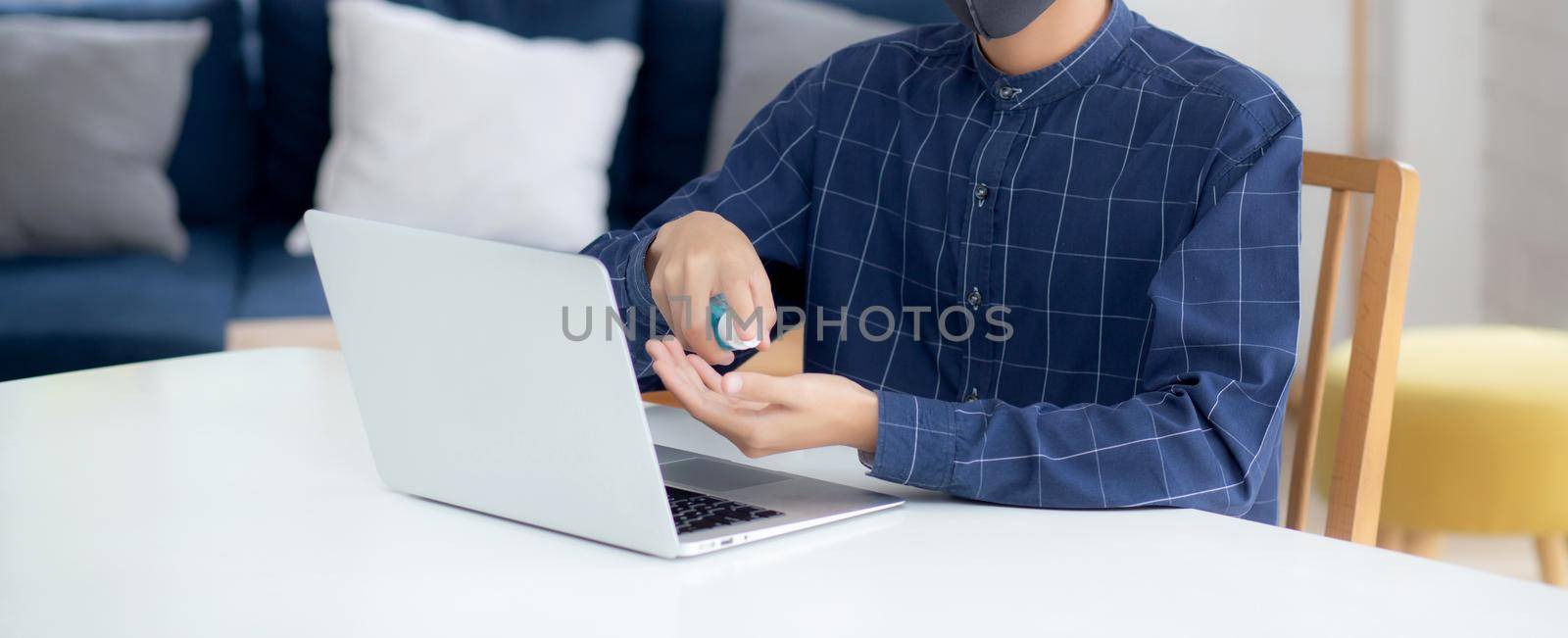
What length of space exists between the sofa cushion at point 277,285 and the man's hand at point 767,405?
1.48 m

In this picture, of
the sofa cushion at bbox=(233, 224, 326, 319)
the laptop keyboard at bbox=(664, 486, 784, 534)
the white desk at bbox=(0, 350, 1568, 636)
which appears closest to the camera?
the white desk at bbox=(0, 350, 1568, 636)

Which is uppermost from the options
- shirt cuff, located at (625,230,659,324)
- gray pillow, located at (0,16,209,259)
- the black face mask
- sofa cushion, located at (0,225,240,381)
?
the black face mask

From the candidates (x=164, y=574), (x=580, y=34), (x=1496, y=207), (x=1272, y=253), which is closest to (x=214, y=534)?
(x=164, y=574)

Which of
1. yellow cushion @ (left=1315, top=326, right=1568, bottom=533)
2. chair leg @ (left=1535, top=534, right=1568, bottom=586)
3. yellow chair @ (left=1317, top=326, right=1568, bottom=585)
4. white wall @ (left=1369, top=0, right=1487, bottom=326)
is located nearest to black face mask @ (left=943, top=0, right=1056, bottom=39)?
yellow chair @ (left=1317, top=326, right=1568, bottom=585)

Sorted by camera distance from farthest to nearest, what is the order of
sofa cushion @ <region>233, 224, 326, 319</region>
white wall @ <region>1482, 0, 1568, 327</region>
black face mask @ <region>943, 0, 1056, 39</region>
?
1. white wall @ <region>1482, 0, 1568, 327</region>
2. sofa cushion @ <region>233, 224, 326, 319</region>
3. black face mask @ <region>943, 0, 1056, 39</region>

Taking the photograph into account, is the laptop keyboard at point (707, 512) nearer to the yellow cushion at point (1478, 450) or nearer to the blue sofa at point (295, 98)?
the yellow cushion at point (1478, 450)

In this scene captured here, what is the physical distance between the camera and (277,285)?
7.38 feet

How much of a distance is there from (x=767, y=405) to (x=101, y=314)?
1649mm

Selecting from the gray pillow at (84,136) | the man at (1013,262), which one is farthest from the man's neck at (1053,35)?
the gray pillow at (84,136)

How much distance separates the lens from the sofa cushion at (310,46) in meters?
2.57

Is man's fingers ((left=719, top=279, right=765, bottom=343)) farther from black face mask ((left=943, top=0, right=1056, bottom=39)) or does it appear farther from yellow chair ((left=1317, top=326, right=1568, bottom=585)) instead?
yellow chair ((left=1317, top=326, right=1568, bottom=585))

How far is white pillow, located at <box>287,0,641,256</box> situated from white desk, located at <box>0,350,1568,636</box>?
61.6 inches

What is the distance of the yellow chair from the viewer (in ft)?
5.86

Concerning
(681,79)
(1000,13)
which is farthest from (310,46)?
(1000,13)
